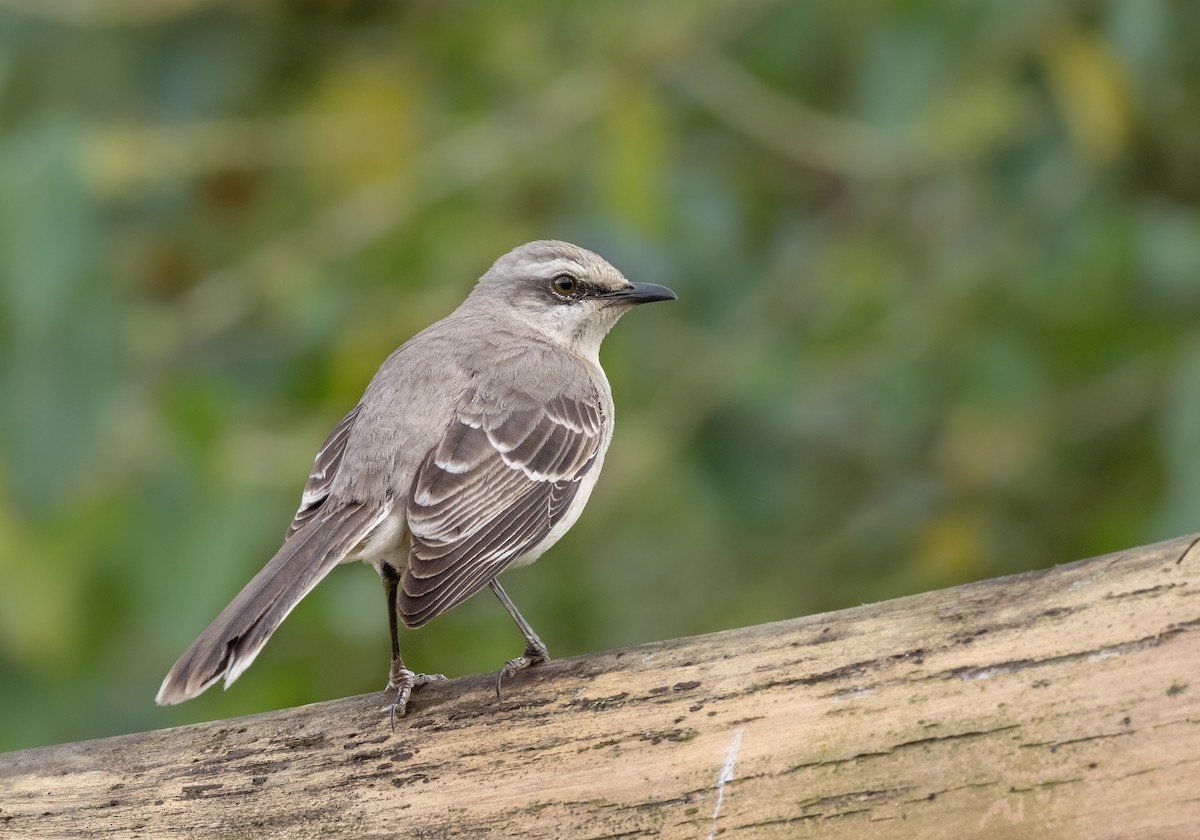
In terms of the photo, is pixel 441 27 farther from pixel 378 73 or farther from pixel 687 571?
pixel 687 571

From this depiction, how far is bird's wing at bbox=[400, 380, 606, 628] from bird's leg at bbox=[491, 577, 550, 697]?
0.22 metres

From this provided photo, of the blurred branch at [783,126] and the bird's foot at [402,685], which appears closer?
the bird's foot at [402,685]

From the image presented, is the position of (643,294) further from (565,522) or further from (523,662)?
(523,662)

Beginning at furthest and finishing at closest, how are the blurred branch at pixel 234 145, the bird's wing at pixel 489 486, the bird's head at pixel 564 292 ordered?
the blurred branch at pixel 234 145 < the bird's head at pixel 564 292 < the bird's wing at pixel 489 486

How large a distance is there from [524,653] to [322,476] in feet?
2.88

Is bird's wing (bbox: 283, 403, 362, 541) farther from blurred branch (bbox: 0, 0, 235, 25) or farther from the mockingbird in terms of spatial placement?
blurred branch (bbox: 0, 0, 235, 25)

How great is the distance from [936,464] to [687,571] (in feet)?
6.15

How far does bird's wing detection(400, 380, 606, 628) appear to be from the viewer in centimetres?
430

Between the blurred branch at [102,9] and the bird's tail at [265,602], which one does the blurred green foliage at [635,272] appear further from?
the bird's tail at [265,602]

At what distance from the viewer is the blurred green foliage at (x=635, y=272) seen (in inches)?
233

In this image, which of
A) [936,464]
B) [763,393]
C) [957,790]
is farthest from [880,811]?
[936,464]

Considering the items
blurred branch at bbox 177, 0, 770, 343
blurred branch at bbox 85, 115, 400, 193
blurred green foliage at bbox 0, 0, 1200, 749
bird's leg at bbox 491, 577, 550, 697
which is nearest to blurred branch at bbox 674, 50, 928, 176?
blurred green foliage at bbox 0, 0, 1200, 749

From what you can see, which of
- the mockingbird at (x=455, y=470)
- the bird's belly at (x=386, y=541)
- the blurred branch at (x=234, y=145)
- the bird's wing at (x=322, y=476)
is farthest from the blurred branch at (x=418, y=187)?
the bird's belly at (x=386, y=541)

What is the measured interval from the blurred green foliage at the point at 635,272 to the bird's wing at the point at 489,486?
120cm
